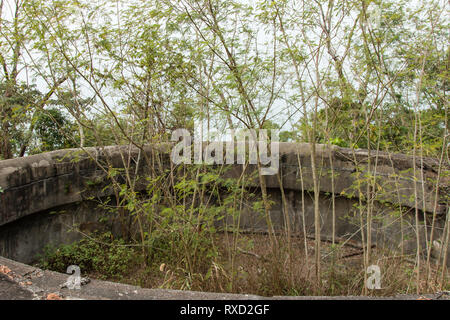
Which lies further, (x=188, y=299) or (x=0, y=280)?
(x=0, y=280)

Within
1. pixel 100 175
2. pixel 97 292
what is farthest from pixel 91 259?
pixel 97 292

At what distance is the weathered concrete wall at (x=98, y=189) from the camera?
3400mm

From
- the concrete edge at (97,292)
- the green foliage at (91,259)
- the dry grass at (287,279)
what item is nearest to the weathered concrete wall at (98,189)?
the green foliage at (91,259)

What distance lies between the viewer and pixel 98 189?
415 cm

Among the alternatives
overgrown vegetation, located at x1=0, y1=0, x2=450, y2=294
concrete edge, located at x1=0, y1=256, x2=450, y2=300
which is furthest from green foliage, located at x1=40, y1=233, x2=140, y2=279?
concrete edge, located at x1=0, y1=256, x2=450, y2=300

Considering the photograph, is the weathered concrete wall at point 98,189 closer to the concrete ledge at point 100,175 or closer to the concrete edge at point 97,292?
the concrete ledge at point 100,175

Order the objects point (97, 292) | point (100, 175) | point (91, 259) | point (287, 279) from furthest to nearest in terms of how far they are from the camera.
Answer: point (100, 175)
point (91, 259)
point (287, 279)
point (97, 292)

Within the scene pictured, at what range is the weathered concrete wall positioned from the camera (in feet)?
11.2

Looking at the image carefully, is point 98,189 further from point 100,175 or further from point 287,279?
point 287,279

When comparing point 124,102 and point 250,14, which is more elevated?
point 250,14
